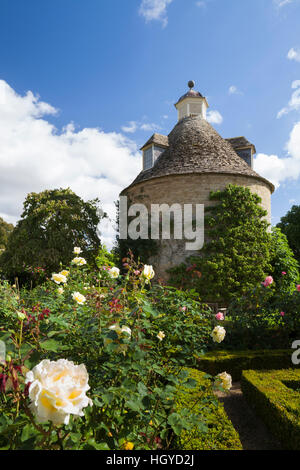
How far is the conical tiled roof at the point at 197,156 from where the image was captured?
1345cm

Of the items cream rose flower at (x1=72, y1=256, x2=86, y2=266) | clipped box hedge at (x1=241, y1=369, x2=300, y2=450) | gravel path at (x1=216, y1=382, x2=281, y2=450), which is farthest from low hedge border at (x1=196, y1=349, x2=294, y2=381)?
cream rose flower at (x1=72, y1=256, x2=86, y2=266)

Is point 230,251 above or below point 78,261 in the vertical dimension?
above

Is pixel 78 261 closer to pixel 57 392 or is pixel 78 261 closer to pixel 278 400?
pixel 278 400

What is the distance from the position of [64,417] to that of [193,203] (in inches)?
480

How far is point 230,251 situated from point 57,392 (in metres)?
11.7

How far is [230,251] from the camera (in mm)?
12156

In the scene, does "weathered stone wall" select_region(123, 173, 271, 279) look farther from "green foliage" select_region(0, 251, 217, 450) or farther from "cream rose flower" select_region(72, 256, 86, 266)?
"green foliage" select_region(0, 251, 217, 450)

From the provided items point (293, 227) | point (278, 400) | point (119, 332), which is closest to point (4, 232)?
point (293, 227)

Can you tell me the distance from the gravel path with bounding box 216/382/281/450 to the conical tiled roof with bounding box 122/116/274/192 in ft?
32.3

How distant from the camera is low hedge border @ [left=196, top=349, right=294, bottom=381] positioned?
525 centimetres

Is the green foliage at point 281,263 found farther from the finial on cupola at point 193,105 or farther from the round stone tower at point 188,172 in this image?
the finial on cupola at point 193,105

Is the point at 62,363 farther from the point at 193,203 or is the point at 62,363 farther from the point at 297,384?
the point at 193,203

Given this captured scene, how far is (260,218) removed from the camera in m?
13.5
